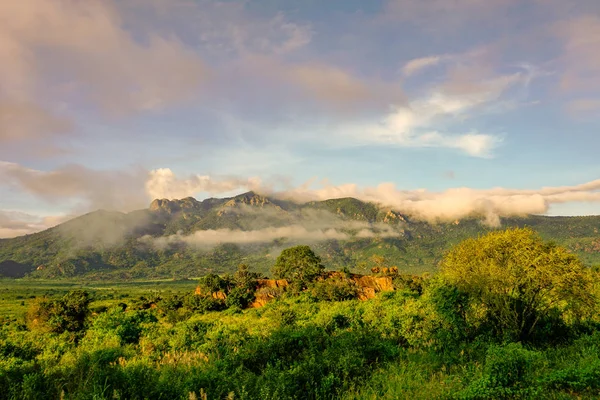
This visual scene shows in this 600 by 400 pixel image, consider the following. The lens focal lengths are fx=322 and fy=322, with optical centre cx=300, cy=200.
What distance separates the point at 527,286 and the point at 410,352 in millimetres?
10970

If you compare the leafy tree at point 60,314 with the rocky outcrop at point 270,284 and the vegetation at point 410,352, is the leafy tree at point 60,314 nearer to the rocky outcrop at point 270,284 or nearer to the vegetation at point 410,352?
the vegetation at point 410,352

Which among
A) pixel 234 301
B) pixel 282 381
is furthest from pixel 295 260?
pixel 282 381

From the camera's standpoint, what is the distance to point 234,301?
65.3 m

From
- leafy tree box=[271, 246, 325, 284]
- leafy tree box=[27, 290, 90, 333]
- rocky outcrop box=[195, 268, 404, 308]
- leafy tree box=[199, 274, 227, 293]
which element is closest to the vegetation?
leafy tree box=[27, 290, 90, 333]

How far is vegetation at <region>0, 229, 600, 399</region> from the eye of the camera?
10.3 metres

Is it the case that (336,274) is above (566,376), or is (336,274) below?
below

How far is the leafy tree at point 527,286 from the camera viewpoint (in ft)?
68.4

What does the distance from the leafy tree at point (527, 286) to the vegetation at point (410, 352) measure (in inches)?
3.3

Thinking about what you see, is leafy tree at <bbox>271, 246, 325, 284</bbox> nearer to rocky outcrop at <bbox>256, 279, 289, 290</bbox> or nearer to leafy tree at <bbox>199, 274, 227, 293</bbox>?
rocky outcrop at <bbox>256, 279, 289, 290</bbox>

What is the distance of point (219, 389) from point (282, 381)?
211 cm

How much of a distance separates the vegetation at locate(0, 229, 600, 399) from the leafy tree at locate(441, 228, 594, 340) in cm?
8

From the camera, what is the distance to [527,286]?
21.3 metres

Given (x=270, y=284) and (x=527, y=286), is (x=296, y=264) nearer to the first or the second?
(x=270, y=284)

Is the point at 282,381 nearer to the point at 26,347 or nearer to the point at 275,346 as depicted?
the point at 275,346
